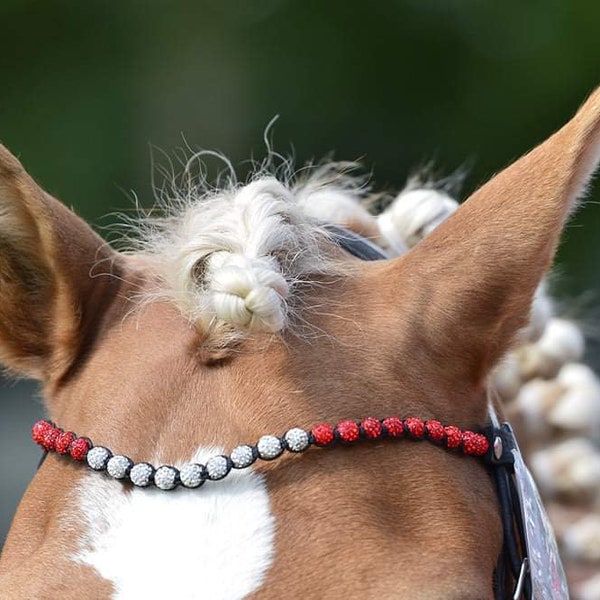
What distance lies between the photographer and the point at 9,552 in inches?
58.7

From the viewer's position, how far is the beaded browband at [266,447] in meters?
1.34

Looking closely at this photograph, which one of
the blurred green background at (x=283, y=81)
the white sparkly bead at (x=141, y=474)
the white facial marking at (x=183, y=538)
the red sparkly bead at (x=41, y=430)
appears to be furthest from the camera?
the blurred green background at (x=283, y=81)

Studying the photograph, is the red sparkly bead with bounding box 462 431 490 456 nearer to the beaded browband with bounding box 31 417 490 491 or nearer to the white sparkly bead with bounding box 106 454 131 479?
the beaded browband with bounding box 31 417 490 491

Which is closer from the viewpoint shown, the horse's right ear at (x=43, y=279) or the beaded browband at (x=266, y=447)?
the beaded browband at (x=266, y=447)

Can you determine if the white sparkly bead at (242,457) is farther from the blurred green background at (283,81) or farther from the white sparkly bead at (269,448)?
the blurred green background at (283,81)

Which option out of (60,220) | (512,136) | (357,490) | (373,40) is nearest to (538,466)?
(357,490)

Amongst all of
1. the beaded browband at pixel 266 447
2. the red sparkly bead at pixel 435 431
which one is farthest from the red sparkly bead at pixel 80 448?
the red sparkly bead at pixel 435 431

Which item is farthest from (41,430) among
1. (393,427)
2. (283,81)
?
(283,81)

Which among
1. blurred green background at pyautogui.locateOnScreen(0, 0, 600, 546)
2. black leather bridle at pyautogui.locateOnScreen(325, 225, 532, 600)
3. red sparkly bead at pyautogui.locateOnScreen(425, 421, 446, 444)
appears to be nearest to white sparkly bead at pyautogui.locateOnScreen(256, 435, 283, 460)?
red sparkly bead at pyautogui.locateOnScreen(425, 421, 446, 444)

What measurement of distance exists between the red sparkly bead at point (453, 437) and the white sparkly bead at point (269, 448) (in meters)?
0.25

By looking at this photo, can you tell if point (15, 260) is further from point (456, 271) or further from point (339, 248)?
point (456, 271)

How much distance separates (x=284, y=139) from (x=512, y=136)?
7.09ft

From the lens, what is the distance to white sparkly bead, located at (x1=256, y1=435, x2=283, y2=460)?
1363mm

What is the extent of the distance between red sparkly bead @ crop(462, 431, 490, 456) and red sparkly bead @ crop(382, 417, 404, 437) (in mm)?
112
